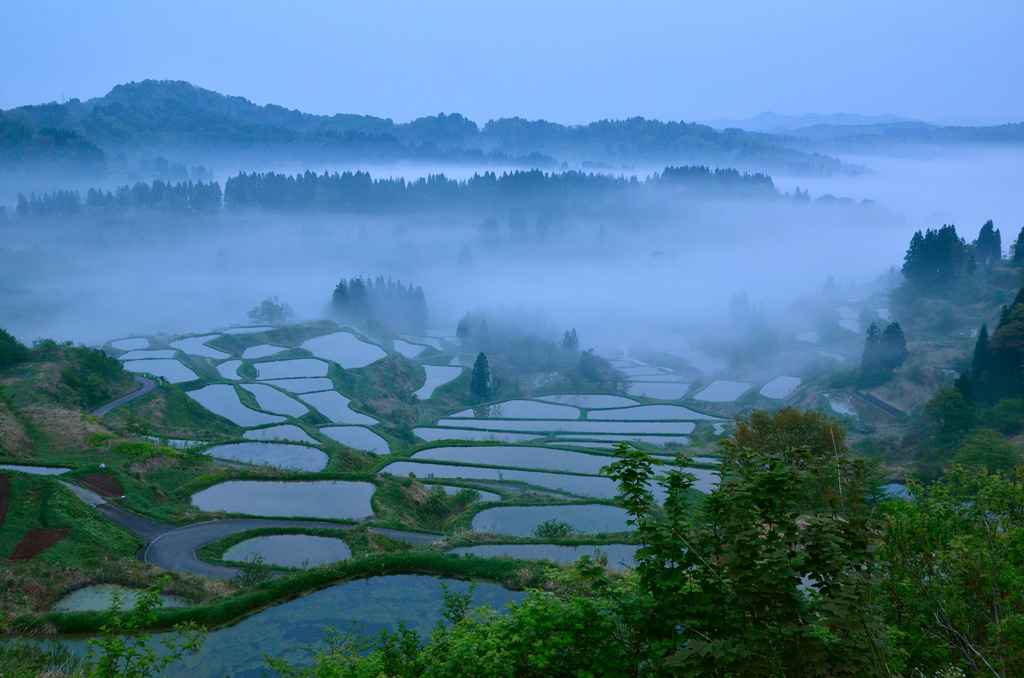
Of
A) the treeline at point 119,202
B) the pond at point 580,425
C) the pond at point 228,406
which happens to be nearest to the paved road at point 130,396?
the pond at point 228,406

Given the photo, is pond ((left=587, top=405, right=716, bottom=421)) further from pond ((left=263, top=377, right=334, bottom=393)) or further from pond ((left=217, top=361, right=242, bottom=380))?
pond ((left=217, top=361, right=242, bottom=380))

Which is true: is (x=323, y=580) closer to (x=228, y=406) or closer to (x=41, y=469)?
(x=41, y=469)

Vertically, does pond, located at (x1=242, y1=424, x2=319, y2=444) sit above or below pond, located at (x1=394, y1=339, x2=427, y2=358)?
above

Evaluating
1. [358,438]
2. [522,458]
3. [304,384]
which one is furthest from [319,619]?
[304,384]

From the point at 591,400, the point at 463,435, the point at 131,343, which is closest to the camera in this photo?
the point at 463,435

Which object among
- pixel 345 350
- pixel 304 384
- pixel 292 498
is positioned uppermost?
pixel 292 498

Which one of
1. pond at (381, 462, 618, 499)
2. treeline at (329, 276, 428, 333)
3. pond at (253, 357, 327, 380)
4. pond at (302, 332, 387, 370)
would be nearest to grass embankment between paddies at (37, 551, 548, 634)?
pond at (381, 462, 618, 499)

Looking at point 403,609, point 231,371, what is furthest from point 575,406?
point 403,609

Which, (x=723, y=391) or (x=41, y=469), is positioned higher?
(x=41, y=469)
